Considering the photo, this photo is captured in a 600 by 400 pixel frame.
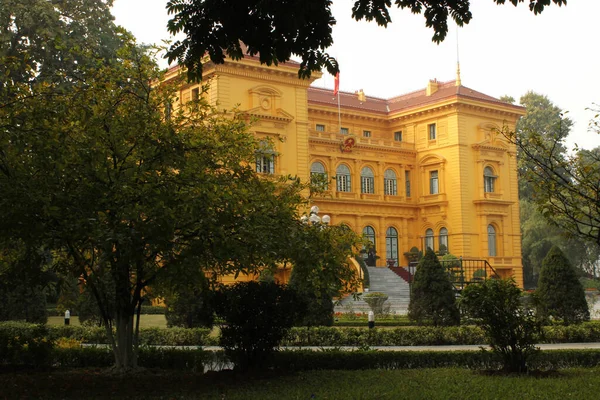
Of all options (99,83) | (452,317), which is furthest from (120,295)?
(452,317)

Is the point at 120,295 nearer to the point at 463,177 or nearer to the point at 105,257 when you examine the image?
the point at 105,257

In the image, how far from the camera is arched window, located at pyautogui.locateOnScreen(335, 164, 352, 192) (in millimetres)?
46938

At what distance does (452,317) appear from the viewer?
20812mm

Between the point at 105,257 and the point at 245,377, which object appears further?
the point at 245,377

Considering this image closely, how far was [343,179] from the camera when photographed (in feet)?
155

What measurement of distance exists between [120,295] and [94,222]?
2235 millimetres

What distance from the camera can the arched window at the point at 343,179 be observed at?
46.9m

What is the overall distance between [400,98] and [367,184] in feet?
32.6

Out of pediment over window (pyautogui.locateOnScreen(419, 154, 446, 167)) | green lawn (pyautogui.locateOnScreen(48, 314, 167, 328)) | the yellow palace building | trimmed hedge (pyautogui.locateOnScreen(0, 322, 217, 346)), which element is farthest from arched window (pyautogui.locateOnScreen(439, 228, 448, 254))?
trimmed hedge (pyautogui.locateOnScreen(0, 322, 217, 346))

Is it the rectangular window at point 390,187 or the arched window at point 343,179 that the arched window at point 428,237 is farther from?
the arched window at point 343,179

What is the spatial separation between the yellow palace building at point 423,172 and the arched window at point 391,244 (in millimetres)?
63

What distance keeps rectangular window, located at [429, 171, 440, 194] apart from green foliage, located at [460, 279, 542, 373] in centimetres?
3790

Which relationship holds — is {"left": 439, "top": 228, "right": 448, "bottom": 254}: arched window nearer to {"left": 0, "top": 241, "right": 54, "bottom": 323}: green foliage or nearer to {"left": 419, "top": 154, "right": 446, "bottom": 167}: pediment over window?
{"left": 419, "top": 154, "right": 446, "bottom": 167}: pediment over window

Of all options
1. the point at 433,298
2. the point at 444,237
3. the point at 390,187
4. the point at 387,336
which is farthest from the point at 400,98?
the point at 387,336
